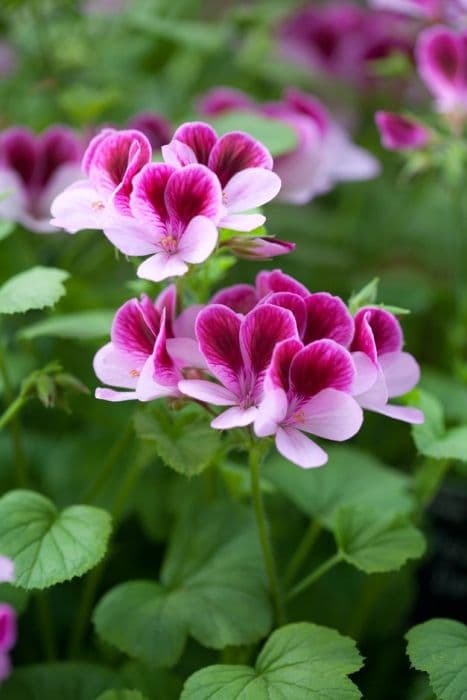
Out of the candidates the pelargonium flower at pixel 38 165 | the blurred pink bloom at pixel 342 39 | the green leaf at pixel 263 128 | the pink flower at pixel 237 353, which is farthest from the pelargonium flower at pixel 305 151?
→ the pink flower at pixel 237 353

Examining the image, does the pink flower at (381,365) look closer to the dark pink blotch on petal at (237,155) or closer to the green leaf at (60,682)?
the dark pink blotch on petal at (237,155)

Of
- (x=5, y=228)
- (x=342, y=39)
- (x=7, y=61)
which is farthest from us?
(x=7, y=61)

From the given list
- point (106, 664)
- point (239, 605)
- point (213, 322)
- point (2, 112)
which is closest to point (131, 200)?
point (213, 322)

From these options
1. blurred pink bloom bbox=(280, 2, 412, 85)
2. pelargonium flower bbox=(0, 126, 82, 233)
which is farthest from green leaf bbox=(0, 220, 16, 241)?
blurred pink bloom bbox=(280, 2, 412, 85)

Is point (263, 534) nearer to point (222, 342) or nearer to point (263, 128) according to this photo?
point (222, 342)

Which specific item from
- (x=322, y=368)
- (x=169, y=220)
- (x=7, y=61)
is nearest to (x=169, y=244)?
(x=169, y=220)

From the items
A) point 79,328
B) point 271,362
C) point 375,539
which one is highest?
point 271,362
